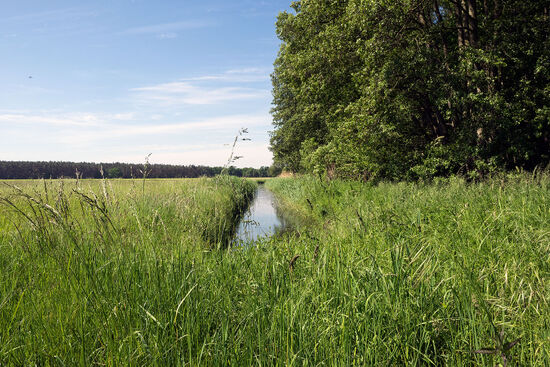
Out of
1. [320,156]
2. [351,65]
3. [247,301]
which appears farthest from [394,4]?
[247,301]

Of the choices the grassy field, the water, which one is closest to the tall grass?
the grassy field

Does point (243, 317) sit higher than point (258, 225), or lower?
lower

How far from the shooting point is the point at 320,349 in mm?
2055

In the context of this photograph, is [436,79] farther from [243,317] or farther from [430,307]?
[243,317]

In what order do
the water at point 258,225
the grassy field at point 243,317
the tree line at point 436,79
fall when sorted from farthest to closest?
1. the tree line at point 436,79
2. the water at point 258,225
3. the grassy field at point 243,317

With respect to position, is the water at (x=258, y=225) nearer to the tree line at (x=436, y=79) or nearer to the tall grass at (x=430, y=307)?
the tall grass at (x=430, y=307)

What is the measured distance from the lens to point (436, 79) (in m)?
11.1

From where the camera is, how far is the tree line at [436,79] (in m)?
10.7

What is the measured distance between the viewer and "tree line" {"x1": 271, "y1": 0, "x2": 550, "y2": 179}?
35.1ft

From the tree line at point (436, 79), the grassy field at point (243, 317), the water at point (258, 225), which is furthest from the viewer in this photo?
the tree line at point (436, 79)

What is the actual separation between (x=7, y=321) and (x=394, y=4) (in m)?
13.1

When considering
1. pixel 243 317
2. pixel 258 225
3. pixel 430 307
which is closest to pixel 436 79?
pixel 258 225

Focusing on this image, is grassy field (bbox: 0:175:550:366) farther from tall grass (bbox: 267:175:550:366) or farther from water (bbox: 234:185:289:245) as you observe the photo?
water (bbox: 234:185:289:245)

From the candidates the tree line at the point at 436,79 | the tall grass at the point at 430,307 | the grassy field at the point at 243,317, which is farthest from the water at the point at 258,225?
the tree line at the point at 436,79
